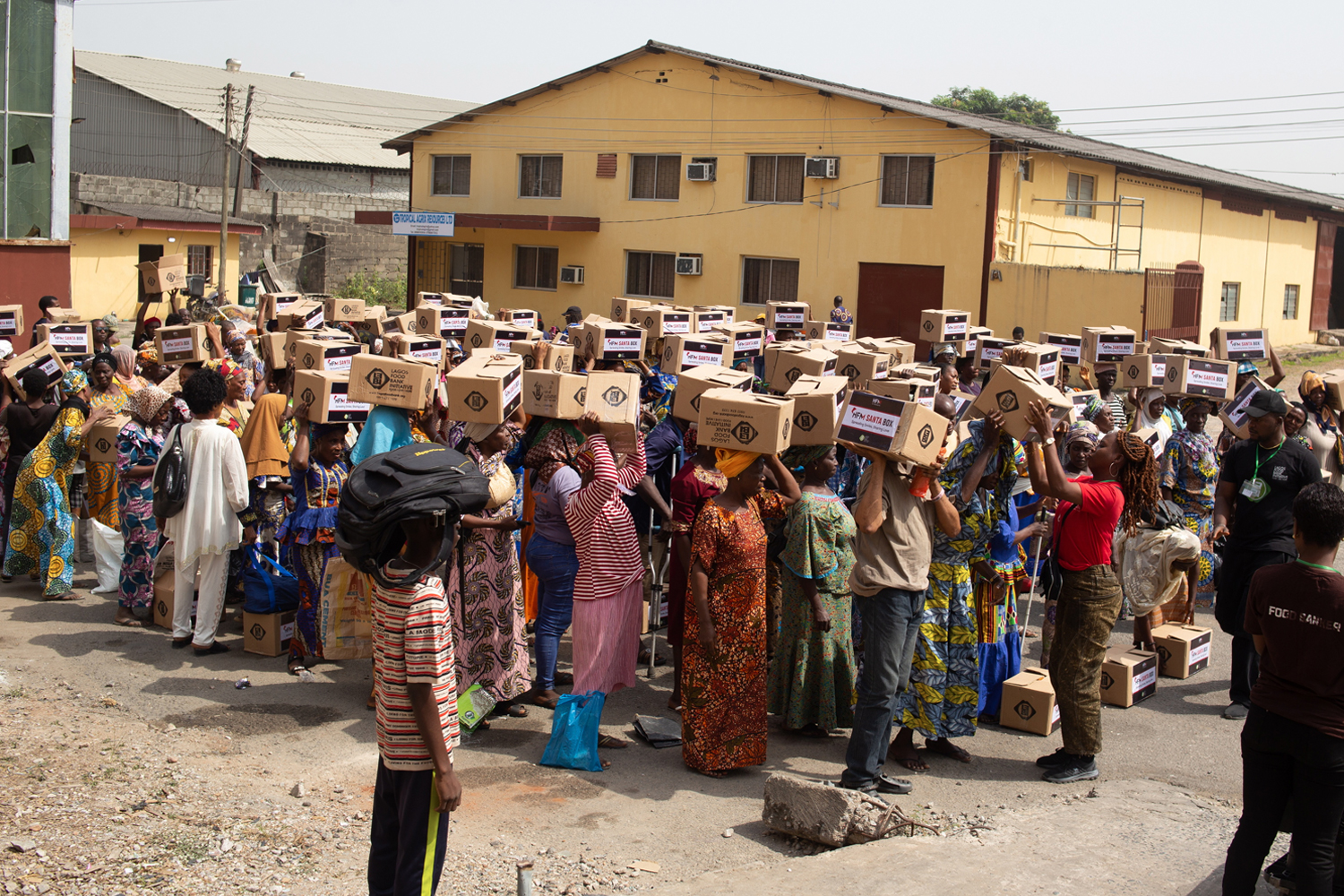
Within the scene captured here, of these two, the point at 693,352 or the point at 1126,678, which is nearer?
the point at 1126,678

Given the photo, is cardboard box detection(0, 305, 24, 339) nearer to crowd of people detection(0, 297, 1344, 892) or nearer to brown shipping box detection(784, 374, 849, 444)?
crowd of people detection(0, 297, 1344, 892)

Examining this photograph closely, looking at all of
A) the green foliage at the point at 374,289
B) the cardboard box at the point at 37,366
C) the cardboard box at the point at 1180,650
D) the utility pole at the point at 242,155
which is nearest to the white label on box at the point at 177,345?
the cardboard box at the point at 37,366

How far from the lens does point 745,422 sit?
5.77 meters

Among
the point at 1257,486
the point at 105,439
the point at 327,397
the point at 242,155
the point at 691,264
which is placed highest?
the point at 242,155

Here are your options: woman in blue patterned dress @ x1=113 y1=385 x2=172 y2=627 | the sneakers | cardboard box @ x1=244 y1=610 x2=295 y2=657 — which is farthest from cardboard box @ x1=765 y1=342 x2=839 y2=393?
woman in blue patterned dress @ x1=113 y1=385 x2=172 y2=627

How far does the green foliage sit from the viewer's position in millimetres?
35562

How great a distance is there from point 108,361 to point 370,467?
20.5ft

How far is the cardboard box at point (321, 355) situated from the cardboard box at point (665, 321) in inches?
150

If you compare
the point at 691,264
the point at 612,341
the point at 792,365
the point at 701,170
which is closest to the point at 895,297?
the point at 691,264

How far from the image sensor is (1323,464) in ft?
28.4

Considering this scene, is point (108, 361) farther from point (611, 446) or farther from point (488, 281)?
point (488, 281)

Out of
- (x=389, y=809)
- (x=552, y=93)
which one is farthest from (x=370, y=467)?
(x=552, y=93)

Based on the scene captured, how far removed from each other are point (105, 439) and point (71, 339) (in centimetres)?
199

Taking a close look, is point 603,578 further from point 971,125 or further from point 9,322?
point 971,125
